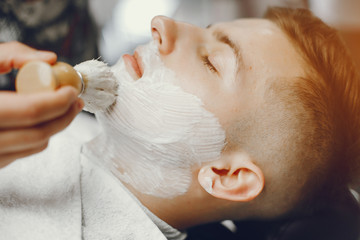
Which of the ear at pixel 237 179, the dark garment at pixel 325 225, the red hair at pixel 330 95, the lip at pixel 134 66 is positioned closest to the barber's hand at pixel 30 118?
the lip at pixel 134 66

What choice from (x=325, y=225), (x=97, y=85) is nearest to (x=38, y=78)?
(x=97, y=85)

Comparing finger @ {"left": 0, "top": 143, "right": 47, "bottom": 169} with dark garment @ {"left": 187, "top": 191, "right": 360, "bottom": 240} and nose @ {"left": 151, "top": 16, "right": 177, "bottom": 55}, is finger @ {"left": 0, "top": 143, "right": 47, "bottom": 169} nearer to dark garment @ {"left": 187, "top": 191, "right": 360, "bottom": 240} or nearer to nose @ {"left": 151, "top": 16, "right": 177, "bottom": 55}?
nose @ {"left": 151, "top": 16, "right": 177, "bottom": 55}

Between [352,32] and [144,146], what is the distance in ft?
4.09

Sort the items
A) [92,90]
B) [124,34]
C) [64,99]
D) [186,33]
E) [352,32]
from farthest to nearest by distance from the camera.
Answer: [124,34]
[352,32]
[186,33]
[92,90]
[64,99]

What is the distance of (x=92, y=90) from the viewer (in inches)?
28.5

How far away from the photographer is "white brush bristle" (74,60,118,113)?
71 cm

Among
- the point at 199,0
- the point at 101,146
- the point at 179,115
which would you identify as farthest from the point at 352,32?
the point at 101,146

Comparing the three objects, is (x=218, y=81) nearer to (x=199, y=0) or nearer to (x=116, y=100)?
(x=116, y=100)

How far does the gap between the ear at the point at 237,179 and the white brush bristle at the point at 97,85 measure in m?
0.28

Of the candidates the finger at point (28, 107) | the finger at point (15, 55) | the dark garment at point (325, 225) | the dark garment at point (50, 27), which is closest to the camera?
the finger at point (28, 107)

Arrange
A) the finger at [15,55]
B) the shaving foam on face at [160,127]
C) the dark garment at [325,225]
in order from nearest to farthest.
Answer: the finger at [15,55] < the shaving foam on face at [160,127] < the dark garment at [325,225]

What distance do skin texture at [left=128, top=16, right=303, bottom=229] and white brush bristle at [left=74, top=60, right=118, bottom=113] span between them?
141 mm

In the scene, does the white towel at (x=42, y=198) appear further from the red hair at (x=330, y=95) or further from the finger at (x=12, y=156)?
the red hair at (x=330, y=95)

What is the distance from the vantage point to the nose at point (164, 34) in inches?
31.4
